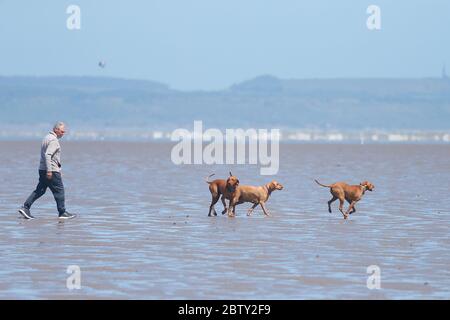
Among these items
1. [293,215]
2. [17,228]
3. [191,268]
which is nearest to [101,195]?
[293,215]

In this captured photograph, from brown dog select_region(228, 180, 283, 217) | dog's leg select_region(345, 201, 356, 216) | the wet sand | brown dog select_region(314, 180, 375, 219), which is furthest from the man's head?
dog's leg select_region(345, 201, 356, 216)

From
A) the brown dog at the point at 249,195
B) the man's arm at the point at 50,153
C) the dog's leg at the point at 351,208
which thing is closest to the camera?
the man's arm at the point at 50,153

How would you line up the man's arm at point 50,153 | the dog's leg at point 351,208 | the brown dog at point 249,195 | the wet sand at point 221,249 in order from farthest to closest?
the dog's leg at point 351,208 → the brown dog at point 249,195 → the man's arm at point 50,153 → the wet sand at point 221,249

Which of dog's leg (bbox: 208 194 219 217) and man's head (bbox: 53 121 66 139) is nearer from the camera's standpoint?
man's head (bbox: 53 121 66 139)

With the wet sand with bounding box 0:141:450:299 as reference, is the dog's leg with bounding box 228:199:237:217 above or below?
above

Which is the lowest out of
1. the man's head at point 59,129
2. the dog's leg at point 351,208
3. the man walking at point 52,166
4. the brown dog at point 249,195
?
the dog's leg at point 351,208

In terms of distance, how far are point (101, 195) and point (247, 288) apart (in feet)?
55.1

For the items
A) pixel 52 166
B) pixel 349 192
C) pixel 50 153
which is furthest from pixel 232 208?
pixel 50 153

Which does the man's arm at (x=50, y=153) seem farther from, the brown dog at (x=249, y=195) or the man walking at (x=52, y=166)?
the brown dog at (x=249, y=195)

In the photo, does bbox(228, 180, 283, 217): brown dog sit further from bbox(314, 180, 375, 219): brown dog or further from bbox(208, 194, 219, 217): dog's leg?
bbox(314, 180, 375, 219): brown dog

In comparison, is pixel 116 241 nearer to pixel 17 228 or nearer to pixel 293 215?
pixel 17 228

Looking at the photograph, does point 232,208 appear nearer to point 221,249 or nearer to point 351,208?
point 351,208

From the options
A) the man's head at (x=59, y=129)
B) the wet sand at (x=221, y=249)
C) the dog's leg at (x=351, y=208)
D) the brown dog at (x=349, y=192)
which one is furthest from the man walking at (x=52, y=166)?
the dog's leg at (x=351, y=208)

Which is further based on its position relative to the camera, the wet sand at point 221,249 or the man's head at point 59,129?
the man's head at point 59,129
